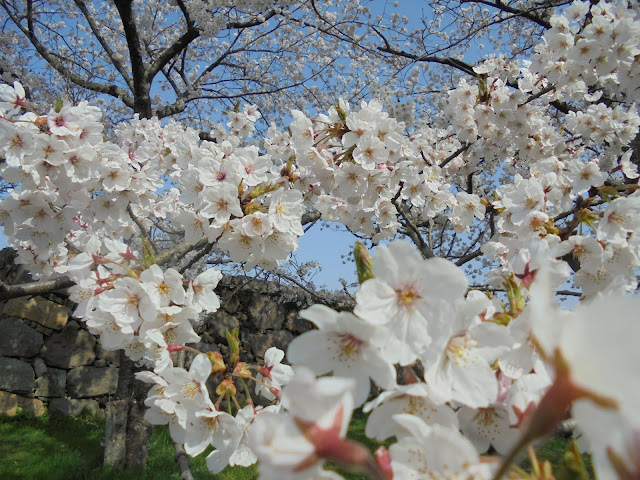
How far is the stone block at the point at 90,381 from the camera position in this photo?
234 inches

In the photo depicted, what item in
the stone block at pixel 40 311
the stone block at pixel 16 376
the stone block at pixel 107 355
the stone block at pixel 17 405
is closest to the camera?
the stone block at pixel 17 405

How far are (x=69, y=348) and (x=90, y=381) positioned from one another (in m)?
0.55

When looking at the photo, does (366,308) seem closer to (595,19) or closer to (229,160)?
(229,160)

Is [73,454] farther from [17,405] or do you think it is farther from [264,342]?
[264,342]

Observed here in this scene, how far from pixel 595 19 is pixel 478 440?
265 cm

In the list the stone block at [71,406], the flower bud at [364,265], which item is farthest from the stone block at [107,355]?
the flower bud at [364,265]

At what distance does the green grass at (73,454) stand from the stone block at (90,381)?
432 millimetres

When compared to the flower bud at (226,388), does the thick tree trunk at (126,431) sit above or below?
below

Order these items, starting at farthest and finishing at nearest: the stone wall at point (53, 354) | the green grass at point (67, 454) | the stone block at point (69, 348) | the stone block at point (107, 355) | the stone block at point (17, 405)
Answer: the stone block at point (107, 355)
the stone block at point (69, 348)
the stone wall at point (53, 354)
the stone block at point (17, 405)
the green grass at point (67, 454)

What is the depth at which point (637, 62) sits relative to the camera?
2.49 metres

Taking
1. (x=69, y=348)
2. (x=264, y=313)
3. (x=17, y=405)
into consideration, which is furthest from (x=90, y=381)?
(x=264, y=313)

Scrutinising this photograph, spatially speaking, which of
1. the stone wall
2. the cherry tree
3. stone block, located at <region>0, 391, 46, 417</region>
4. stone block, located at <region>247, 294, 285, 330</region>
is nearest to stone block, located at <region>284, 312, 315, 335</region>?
stone block, located at <region>247, 294, 285, 330</region>

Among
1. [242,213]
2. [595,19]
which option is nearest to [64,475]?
[242,213]

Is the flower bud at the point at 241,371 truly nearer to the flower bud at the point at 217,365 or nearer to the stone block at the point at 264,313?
the flower bud at the point at 217,365
